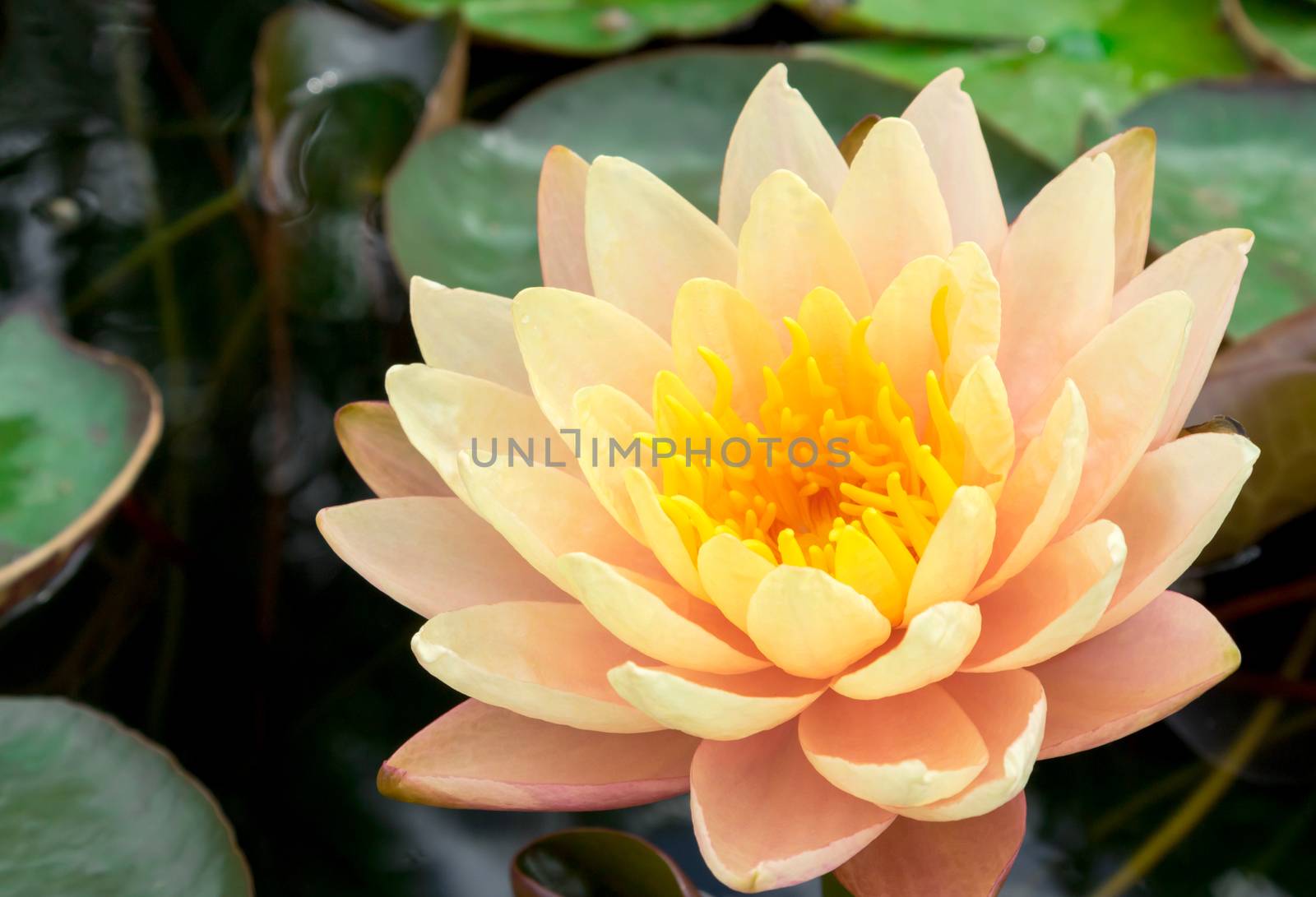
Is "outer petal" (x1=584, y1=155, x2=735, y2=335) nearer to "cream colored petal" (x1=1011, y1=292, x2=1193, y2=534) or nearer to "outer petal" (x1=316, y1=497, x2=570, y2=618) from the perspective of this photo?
"outer petal" (x1=316, y1=497, x2=570, y2=618)

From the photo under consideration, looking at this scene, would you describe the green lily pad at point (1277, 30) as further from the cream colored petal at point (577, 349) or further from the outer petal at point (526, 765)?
the outer petal at point (526, 765)

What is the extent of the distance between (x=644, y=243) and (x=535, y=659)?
0.49 m

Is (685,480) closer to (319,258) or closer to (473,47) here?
(319,258)

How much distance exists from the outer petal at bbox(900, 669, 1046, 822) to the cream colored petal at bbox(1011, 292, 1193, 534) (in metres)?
0.17

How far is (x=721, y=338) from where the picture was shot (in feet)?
3.78

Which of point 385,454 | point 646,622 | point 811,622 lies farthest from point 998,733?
point 385,454

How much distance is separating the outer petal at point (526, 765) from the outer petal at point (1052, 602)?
312mm

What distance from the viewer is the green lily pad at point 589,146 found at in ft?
5.71

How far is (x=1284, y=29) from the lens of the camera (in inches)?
78.7

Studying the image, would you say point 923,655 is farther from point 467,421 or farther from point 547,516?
point 467,421

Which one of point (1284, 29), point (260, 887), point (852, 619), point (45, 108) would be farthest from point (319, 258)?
point (1284, 29)

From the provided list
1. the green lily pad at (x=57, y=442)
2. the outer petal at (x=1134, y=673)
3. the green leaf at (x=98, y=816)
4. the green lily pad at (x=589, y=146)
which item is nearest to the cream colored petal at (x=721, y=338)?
the outer petal at (x=1134, y=673)

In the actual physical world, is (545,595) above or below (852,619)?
below

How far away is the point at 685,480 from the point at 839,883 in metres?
0.44
